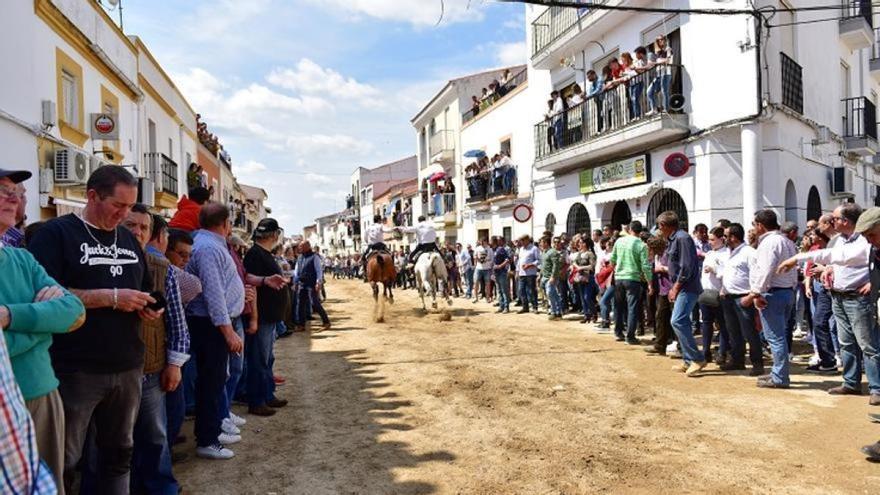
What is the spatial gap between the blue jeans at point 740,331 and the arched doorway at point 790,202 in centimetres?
693

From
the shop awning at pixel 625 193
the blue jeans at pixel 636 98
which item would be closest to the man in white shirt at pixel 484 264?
the shop awning at pixel 625 193

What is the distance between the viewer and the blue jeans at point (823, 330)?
283 inches

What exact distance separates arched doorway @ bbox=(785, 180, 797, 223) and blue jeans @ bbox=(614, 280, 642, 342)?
561 cm

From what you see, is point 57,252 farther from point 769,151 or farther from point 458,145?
point 458,145

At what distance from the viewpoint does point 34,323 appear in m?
2.22

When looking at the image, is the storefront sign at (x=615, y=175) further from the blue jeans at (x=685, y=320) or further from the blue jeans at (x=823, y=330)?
the blue jeans at (x=685, y=320)

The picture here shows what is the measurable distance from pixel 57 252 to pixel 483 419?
12.3 feet

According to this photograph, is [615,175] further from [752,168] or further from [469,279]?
[469,279]

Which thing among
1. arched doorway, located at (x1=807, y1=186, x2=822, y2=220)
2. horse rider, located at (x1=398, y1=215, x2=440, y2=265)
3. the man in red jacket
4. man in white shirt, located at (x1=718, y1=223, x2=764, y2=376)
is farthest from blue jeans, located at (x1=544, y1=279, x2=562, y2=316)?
the man in red jacket

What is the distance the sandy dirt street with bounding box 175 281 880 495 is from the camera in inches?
161

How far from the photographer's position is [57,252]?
9.27ft

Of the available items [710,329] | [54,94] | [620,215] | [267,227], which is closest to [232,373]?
[267,227]

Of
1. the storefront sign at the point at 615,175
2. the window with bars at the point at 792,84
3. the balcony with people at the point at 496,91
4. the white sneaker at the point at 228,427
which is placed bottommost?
the white sneaker at the point at 228,427

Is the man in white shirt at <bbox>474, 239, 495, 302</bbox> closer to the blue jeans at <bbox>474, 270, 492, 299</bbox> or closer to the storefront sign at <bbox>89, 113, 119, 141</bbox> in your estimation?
the blue jeans at <bbox>474, 270, 492, 299</bbox>
